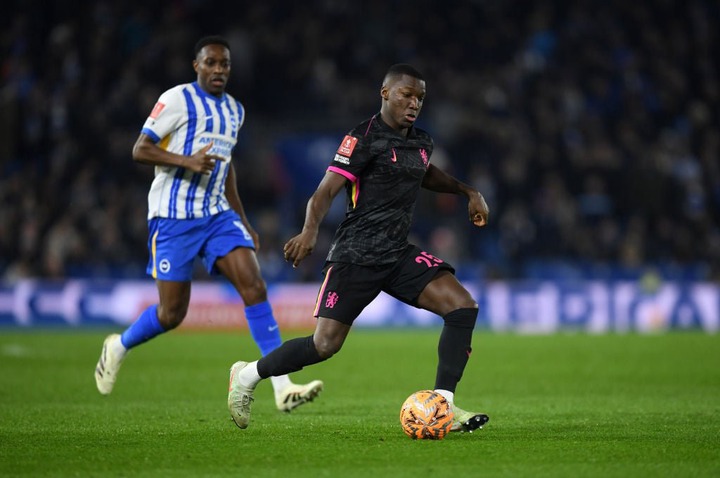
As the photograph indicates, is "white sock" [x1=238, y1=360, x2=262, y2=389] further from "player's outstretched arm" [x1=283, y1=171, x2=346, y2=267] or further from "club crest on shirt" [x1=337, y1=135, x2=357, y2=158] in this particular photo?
"club crest on shirt" [x1=337, y1=135, x2=357, y2=158]

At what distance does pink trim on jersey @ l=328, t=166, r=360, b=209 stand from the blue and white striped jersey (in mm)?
1702

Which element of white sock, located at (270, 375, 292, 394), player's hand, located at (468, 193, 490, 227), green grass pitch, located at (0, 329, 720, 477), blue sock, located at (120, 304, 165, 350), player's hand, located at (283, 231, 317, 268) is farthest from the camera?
blue sock, located at (120, 304, 165, 350)

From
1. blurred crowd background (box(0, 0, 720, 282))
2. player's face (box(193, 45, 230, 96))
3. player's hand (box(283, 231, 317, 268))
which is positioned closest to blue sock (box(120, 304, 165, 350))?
player's face (box(193, 45, 230, 96))

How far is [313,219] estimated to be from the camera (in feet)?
21.4

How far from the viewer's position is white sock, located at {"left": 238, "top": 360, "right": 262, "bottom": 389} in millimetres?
6996

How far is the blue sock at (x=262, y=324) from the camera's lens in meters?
8.07

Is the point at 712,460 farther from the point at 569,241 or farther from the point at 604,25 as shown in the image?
the point at 604,25

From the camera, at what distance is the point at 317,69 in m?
24.1

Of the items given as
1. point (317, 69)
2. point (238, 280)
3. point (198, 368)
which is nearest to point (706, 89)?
point (317, 69)

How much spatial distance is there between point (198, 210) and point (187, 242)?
0.26 meters

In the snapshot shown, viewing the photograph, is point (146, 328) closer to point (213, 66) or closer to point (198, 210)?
point (198, 210)

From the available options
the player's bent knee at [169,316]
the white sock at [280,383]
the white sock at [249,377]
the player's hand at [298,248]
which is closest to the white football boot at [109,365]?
the player's bent knee at [169,316]

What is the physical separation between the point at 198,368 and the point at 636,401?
5.59 meters

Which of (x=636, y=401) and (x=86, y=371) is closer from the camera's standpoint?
(x=636, y=401)
